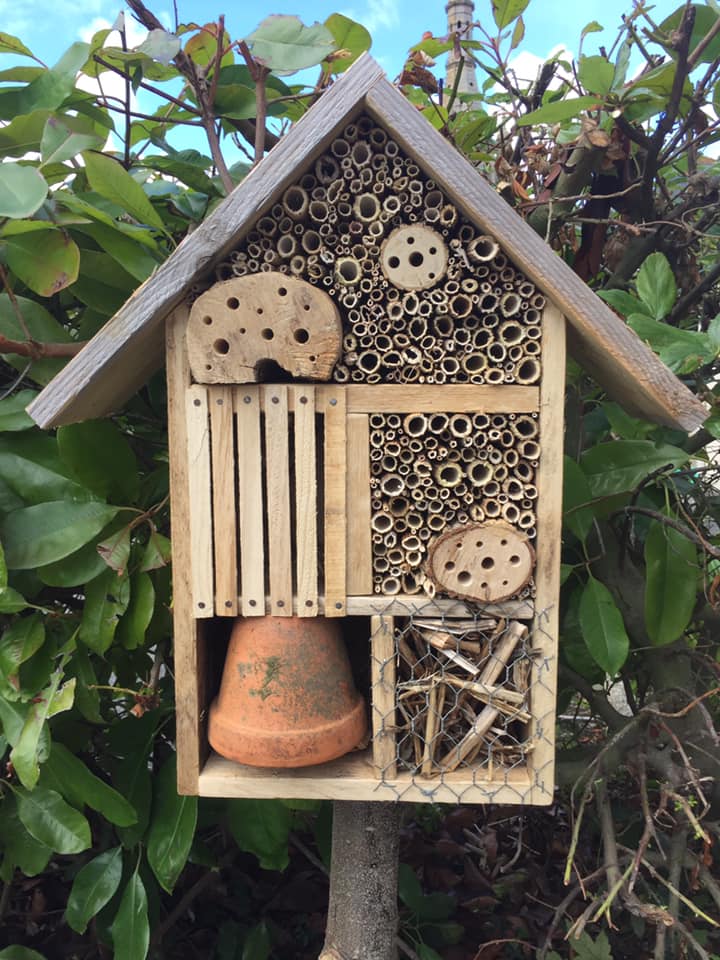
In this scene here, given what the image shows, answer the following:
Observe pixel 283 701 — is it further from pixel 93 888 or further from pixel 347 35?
pixel 347 35

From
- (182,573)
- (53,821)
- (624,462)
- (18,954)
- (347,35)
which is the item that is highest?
(347,35)

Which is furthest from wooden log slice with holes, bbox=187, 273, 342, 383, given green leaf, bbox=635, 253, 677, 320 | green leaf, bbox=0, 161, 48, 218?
green leaf, bbox=635, 253, 677, 320

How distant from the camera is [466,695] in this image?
0.95m

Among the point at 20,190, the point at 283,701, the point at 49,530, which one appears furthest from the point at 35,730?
the point at 20,190

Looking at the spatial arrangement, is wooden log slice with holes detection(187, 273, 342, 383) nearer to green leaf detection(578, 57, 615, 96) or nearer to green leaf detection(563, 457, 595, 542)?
green leaf detection(563, 457, 595, 542)

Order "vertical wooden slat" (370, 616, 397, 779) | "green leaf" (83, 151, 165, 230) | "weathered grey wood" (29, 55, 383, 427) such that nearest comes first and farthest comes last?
"weathered grey wood" (29, 55, 383, 427) < "vertical wooden slat" (370, 616, 397, 779) < "green leaf" (83, 151, 165, 230)

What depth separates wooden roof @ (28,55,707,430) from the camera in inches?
31.1

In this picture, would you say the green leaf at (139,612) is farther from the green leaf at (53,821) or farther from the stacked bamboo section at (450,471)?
the stacked bamboo section at (450,471)

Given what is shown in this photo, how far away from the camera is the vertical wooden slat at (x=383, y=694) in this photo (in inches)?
35.4

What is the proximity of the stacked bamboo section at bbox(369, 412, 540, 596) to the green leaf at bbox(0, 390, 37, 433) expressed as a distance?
0.56m

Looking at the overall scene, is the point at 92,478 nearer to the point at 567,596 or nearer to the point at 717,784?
the point at 567,596

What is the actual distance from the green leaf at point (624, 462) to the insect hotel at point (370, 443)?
0.65 feet

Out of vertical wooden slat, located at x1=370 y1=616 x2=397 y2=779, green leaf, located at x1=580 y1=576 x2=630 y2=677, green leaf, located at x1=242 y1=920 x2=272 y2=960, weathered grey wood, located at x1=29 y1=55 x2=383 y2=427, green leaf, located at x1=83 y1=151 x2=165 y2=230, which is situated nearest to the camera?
weathered grey wood, located at x1=29 y1=55 x2=383 y2=427

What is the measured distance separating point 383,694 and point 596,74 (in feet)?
3.22
